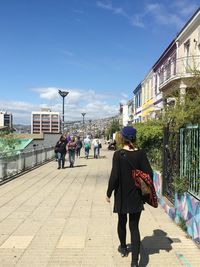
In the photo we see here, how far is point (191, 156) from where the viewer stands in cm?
640

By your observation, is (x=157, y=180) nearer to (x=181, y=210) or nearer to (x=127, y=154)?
(x=181, y=210)

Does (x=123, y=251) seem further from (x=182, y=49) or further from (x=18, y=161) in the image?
(x=182, y=49)

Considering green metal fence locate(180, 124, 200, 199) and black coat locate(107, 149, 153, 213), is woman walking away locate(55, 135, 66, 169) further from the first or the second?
black coat locate(107, 149, 153, 213)

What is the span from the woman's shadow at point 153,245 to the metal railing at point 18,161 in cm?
787

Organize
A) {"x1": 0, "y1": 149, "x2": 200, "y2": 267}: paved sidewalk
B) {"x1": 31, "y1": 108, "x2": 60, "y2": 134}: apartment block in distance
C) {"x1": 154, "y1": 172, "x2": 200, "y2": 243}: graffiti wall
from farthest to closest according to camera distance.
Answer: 1. {"x1": 31, "y1": 108, "x2": 60, "y2": 134}: apartment block in distance
2. {"x1": 154, "y1": 172, "x2": 200, "y2": 243}: graffiti wall
3. {"x1": 0, "y1": 149, "x2": 200, "y2": 267}: paved sidewalk

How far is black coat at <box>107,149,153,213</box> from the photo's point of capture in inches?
184

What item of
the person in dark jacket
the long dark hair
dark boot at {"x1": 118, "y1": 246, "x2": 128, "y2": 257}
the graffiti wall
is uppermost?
the long dark hair

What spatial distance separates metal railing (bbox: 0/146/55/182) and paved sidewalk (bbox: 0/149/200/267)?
287 cm

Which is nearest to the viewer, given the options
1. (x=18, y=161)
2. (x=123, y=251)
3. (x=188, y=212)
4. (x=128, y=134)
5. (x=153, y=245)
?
(x=128, y=134)

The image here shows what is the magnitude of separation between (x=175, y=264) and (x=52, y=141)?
28.9 metres

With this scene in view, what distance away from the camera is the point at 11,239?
236 inches

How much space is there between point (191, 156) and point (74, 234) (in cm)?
231

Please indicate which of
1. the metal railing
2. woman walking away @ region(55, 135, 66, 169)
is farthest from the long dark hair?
Result: woman walking away @ region(55, 135, 66, 169)

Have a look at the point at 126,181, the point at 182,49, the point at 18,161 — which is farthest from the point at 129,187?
the point at 182,49
